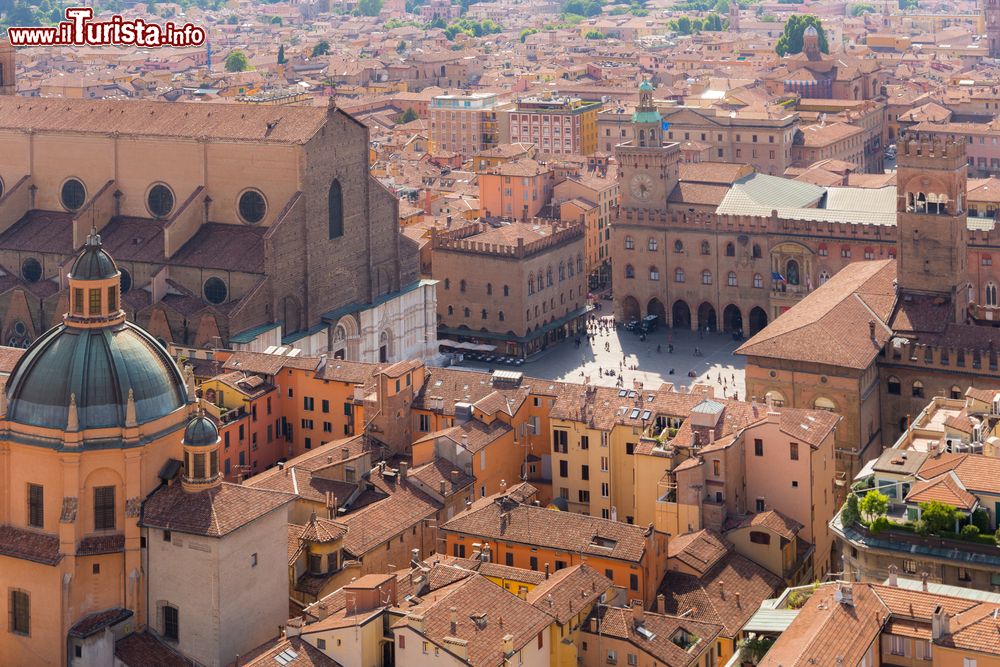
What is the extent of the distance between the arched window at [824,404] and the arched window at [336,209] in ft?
86.4

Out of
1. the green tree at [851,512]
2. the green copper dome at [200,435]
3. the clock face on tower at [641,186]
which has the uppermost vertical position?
the clock face on tower at [641,186]

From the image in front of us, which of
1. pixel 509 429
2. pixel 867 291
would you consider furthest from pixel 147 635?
pixel 867 291

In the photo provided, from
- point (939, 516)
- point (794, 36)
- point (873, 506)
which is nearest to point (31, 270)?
point (873, 506)

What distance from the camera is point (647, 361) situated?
3642 inches

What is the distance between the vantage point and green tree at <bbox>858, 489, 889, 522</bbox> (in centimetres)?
4853

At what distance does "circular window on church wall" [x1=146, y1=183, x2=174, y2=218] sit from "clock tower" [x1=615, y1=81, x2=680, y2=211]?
27821 millimetres

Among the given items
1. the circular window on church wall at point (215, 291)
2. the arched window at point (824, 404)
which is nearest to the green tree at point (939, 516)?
the arched window at point (824, 404)

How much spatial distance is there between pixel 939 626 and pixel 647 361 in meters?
51.2

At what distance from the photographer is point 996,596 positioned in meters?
44.4

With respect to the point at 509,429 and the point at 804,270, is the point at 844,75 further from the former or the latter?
the point at 509,429

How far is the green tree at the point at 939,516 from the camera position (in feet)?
156

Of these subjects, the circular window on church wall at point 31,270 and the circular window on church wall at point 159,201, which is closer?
the circular window on church wall at point 159,201

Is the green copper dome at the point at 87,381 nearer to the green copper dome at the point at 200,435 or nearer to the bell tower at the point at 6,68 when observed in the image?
the green copper dome at the point at 200,435

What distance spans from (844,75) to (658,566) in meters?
114
